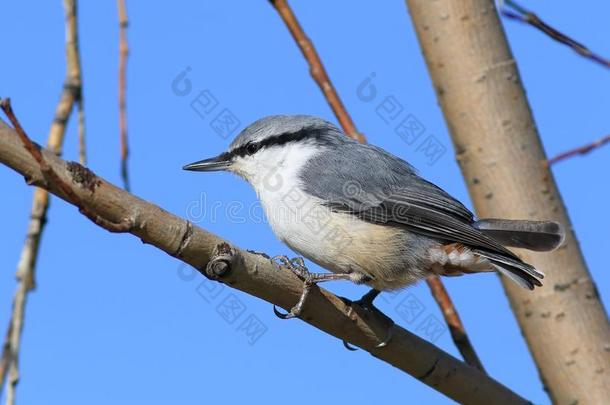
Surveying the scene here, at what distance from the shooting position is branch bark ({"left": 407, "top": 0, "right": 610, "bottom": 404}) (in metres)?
2.67

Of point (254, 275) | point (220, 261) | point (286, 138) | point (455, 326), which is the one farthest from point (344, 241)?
point (220, 261)

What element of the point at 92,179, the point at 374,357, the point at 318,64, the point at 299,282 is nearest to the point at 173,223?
the point at 92,179

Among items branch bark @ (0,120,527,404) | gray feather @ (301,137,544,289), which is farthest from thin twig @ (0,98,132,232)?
gray feather @ (301,137,544,289)

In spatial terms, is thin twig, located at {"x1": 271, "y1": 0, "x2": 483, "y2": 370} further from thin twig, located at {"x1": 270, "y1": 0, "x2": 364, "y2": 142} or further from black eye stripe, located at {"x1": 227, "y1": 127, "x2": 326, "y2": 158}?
black eye stripe, located at {"x1": 227, "y1": 127, "x2": 326, "y2": 158}

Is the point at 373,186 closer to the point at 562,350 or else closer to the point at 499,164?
the point at 499,164

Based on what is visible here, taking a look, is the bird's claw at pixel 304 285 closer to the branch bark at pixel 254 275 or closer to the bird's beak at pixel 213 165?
the branch bark at pixel 254 275

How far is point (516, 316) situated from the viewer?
2.77 m

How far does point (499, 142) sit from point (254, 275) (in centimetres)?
102

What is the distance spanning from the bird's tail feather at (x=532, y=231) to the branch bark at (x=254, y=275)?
48 cm

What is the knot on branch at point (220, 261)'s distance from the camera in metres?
2.07

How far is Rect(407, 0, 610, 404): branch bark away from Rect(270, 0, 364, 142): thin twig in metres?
0.37

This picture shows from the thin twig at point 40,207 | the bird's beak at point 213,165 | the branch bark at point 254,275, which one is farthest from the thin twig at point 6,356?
the bird's beak at point 213,165

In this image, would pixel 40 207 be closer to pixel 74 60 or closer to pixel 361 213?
pixel 74 60

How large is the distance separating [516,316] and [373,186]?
33.2 inches
